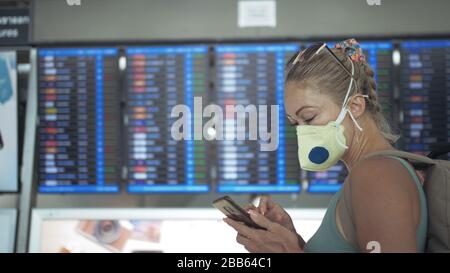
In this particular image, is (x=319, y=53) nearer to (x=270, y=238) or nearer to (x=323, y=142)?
(x=323, y=142)

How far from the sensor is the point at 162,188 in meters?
2.15

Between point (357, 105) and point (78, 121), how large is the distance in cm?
137

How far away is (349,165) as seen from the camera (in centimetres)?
117

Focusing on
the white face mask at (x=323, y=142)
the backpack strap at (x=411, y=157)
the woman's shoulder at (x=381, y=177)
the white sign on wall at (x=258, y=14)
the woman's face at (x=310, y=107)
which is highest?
the white sign on wall at (x=258, y=14)

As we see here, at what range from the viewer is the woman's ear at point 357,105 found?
1104 mm

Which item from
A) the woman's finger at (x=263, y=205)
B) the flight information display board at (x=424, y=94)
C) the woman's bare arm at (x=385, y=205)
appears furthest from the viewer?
the flight information display board at (x=424, y=94)

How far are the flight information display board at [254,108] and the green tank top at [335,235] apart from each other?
110 centimetres

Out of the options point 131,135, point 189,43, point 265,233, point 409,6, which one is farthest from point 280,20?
point 265,233

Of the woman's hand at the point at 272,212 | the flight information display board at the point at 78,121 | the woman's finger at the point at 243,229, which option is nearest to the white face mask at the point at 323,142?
the woman's hand at the point at 272,212

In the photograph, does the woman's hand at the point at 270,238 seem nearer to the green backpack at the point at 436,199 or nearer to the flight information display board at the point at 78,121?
the green backpack at the point at 436,199

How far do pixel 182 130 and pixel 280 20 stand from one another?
23.9 inches

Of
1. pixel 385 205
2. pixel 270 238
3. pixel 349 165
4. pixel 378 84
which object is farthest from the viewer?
pixel 378 84

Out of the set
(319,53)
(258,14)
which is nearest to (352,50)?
(319,53)

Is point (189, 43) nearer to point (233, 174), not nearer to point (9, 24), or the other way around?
→ point (233, 174)
